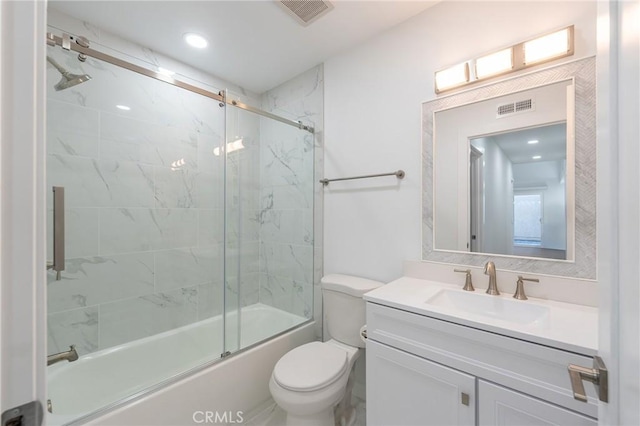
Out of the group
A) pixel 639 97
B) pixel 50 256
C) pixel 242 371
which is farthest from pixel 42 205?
pixel 242 371

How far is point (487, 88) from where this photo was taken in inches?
55.0

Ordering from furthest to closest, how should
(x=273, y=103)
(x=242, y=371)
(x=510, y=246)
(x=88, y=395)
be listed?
(x=273, y=103)
(x=242, y=371)
(x=88, y=395)
(x=510, y=246)

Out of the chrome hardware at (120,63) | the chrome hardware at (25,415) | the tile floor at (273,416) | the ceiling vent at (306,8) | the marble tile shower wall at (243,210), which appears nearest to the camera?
the chrome hardware at (25,415)

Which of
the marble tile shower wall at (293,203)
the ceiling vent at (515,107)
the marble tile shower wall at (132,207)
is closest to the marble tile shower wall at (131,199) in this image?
the marble tile shower wall at (132,207)

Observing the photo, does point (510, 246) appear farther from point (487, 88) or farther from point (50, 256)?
point (50, 256)

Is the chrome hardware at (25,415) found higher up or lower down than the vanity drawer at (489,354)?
higher up

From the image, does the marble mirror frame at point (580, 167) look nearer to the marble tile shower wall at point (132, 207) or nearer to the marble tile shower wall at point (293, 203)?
the marble tile shower wall at point (293, 203)

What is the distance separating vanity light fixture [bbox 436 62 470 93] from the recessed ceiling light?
156cm

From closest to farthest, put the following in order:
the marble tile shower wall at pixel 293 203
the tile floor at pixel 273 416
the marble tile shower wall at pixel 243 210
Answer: the tile floor at pixel 273 416 → the marble tile shower wall at pixel 243 210 → the marble tile shower wall at pixel 293 203

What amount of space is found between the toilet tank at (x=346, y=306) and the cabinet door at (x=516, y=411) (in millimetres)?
757

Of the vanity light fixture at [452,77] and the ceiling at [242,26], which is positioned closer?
the vanity light fixture at [452,77]

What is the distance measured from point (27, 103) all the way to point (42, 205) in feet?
0.49

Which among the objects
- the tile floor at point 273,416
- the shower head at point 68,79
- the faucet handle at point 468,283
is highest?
the shower head at point 68,79

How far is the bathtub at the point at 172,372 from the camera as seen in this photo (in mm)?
1295
